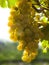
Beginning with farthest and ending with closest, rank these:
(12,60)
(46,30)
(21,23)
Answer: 1. (12,60)
2. (46,30)
3. (21,23)

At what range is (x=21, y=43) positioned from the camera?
481mm

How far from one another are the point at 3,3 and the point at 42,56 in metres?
5.43

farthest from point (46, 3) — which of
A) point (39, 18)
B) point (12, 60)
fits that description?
point (12, 60)

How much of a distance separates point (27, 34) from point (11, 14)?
0.05 m

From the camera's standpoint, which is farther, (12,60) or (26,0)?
(12,60)

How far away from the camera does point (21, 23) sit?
0.47 meters

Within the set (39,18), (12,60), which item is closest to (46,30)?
(39,18)

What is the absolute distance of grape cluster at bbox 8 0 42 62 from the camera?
0.47 metres

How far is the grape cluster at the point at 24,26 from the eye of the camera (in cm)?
47

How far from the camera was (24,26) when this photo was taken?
469mm

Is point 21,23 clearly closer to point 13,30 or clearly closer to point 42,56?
point 13,30

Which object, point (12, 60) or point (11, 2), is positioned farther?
point (12, 60)

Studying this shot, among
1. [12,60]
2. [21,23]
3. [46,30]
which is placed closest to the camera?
[21,23]

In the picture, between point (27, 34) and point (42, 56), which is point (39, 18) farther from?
point (42, 56)
